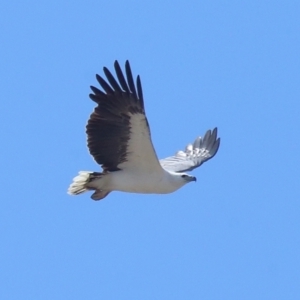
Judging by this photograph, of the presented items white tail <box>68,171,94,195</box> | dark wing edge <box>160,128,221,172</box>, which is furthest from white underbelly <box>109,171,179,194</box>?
dark wing edge <box>160,128,221,172</box>

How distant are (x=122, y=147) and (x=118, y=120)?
0.53m

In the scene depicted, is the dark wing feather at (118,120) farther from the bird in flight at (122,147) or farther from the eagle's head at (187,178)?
the eagle's head at (187,178)

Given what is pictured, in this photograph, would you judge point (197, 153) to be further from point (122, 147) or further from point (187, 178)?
point (122, 147)

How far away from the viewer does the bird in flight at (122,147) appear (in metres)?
16.5

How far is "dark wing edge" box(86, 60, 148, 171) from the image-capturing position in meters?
16.4

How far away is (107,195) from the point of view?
1758 centimetres

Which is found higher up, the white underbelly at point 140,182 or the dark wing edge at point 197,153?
the dark wing edge at point 197,153

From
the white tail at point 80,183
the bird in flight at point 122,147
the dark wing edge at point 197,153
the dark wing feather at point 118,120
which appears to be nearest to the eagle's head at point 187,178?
the bird in flight at point 122,147

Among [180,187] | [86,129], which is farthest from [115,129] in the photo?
[180,187]

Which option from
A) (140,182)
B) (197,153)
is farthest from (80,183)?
(197,153)

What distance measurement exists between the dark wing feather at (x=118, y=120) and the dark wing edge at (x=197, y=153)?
288 cm

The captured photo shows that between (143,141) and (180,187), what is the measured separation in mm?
1134

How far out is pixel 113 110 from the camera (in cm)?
1655

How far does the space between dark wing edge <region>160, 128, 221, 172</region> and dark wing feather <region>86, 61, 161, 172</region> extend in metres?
2.88
